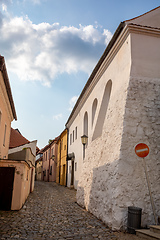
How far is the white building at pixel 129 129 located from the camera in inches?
233

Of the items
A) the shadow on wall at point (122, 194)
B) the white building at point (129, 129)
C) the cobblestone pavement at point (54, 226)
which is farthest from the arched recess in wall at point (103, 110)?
the cobblestone pavement at point (54, 226)

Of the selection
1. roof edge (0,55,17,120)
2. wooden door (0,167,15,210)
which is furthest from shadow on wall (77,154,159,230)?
roof edge (0,55,17,120)

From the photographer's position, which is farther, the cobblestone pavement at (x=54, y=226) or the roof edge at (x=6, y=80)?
the roof edge at (x=6, y=80)

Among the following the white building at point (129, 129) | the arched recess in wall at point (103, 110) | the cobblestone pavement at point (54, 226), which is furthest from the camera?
the arched recess in wall at point (103, 110)

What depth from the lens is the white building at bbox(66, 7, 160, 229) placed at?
5.92 m

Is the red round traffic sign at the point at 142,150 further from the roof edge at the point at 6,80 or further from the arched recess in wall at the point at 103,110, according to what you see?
the roof edge at the point at 6,80

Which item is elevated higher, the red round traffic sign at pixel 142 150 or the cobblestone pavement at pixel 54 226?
the red round traffic sign at pixel 142 150

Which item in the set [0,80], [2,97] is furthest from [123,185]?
[2,97]

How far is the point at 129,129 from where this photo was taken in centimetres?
645

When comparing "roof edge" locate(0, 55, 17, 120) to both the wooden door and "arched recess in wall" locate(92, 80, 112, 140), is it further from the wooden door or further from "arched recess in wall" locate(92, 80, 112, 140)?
"arched recess in wall" locate(92, 80, 112, 140)

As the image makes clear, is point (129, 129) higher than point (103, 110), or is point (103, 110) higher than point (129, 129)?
point (103, 110)

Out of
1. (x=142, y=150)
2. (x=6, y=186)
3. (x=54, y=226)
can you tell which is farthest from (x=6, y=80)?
(x=142, y=150)

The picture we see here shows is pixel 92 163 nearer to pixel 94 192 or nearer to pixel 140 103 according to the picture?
pixel 94 192

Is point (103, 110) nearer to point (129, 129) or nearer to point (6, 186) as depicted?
point (129, 129)
